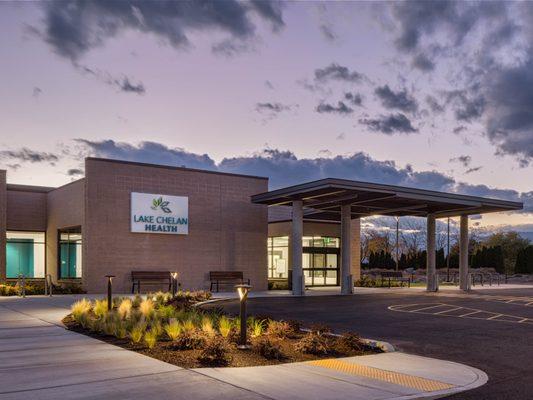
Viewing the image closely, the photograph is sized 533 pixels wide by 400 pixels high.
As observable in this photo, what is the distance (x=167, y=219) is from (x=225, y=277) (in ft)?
15.0

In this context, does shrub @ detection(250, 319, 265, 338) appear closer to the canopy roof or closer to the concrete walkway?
the concrete walkway

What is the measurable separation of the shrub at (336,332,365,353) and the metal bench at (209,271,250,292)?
19.4m

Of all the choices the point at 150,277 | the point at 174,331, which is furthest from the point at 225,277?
the point at 174,331

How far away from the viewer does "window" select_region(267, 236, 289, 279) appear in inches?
1464

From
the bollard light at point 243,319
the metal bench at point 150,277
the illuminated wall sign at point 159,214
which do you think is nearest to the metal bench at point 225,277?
the metal bench at point 150,277

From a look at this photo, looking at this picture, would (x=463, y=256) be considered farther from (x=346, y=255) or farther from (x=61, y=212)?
(x=61, y=212)

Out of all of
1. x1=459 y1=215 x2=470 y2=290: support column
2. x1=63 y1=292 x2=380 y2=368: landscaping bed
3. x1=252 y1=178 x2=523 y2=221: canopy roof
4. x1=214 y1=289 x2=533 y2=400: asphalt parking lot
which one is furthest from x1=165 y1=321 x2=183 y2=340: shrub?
→ x1=459 y1=215 x2=470 y2=290: support column

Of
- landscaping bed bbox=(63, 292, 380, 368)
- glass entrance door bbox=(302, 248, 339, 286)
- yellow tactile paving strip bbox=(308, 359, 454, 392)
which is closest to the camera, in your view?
yellow tactile paving strip bbox=(308, 359, 454, 392)

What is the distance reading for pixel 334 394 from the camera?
7383 millimetres

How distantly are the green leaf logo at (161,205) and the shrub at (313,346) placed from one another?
19.6m

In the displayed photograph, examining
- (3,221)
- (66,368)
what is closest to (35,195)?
(3,221)

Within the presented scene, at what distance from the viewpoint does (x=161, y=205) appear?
96.0ft

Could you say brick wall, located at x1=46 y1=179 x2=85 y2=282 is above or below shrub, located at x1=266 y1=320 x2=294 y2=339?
above

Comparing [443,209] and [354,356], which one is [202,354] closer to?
[354,356]
